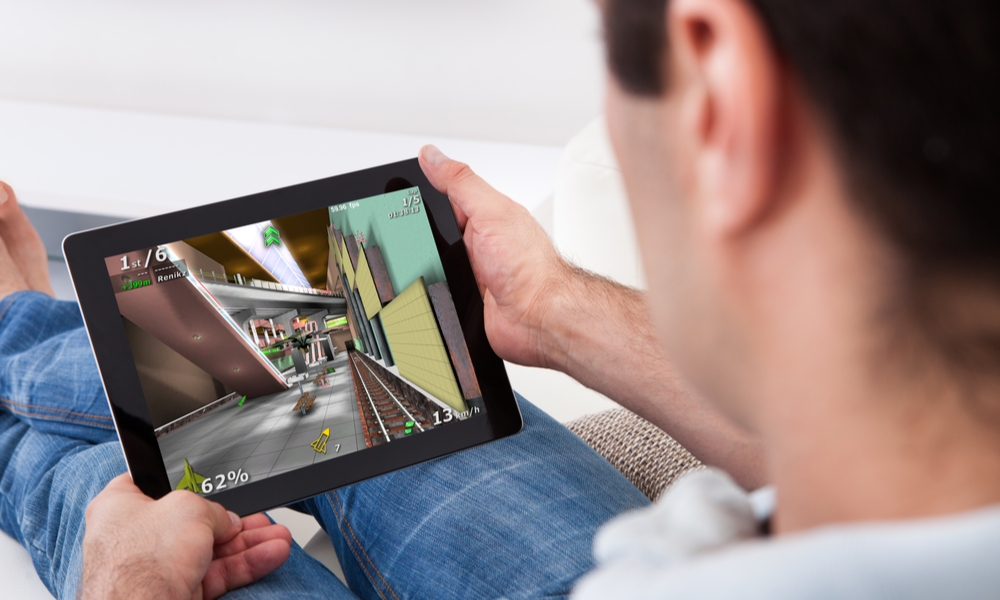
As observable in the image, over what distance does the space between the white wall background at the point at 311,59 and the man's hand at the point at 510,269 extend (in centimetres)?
120

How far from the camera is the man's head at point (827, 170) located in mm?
206

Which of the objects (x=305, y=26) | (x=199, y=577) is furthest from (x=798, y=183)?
(x=305, y=26)

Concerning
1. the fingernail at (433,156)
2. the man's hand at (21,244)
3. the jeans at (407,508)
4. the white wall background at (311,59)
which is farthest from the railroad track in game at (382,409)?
the white wall background at (311,59)

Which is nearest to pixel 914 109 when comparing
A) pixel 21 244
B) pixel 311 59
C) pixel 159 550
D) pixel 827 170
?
pixel 827 170

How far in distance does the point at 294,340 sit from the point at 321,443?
146 mm

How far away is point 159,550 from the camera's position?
0.65m

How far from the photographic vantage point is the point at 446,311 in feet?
2.72

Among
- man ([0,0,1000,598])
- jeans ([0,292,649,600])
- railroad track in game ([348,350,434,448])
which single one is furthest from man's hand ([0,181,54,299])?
man ([0,0,1000,598])

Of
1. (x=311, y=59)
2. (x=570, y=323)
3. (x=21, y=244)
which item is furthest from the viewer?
(x=311, y=59)

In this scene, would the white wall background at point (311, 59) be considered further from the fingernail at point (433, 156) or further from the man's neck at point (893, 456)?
the man's neck at point (893, 456)

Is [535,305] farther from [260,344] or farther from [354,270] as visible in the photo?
[260,344]

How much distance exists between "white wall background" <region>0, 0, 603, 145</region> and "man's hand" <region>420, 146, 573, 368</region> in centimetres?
120

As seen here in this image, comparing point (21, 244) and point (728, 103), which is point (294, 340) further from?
point (21, 244)

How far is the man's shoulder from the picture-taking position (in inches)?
8.8
